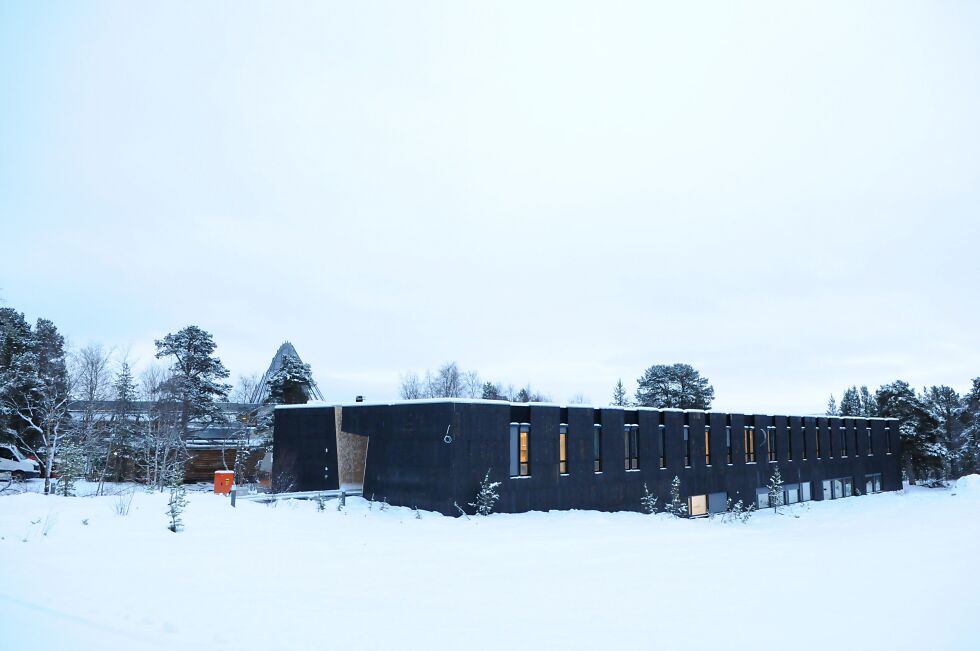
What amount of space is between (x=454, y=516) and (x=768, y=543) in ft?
35.8

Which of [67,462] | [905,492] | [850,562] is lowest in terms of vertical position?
[905,492]

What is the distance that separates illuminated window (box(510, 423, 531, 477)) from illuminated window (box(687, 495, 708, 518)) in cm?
1344

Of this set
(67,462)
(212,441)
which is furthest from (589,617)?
(212,441)

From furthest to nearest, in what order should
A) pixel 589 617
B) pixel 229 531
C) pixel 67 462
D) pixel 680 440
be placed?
1. pixel 680 440
2. pixel 67 462
3. pixel 229 531
4. pixel 589 617

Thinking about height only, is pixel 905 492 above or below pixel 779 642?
below

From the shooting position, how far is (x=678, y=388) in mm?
70750

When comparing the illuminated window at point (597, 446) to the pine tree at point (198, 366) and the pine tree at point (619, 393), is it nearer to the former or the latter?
the pine tree at point (198, 366)

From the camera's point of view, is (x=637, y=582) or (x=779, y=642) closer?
(x=779, y=642)

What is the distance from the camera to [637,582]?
1044 centimetres

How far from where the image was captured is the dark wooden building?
2278 cm

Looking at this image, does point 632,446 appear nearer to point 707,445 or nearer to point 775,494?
point 707,445

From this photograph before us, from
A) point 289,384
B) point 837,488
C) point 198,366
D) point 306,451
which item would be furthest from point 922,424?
point 198,366

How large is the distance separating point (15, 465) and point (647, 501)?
37284mm

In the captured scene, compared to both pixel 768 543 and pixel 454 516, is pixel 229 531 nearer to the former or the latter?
pixel 454 516
